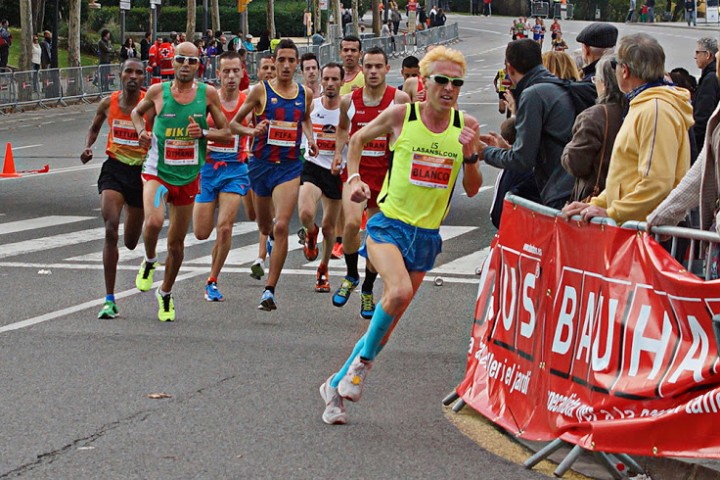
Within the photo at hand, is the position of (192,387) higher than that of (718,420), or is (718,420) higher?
(718,420)

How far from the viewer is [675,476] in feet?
19.7

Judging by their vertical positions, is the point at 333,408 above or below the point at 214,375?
above

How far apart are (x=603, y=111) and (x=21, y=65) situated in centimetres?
3662

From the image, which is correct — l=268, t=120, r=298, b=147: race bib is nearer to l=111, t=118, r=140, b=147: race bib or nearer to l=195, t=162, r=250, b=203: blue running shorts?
l=195, t=162, r=250, b=203: blue running shorts

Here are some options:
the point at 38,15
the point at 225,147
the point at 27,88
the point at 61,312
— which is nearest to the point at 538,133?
the point at 61,312

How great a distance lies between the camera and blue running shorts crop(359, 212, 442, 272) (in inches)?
311

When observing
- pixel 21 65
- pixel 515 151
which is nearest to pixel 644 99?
pixel 515 151

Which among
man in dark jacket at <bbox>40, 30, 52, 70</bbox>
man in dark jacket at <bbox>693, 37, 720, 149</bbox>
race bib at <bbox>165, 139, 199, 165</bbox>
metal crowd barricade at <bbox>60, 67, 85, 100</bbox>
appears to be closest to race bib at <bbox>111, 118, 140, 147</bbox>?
race bib at <bbox>165, 139, 199, 165</bbox>

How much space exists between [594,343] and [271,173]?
591 centimetres

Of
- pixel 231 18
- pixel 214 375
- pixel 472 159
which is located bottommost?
pixel 214 375

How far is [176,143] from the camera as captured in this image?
428 inches

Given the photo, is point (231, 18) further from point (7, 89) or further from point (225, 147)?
point (225, 147)

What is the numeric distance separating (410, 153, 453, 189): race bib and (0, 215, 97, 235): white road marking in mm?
8824

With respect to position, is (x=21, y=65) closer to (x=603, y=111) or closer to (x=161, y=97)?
(x=161, y=97)
